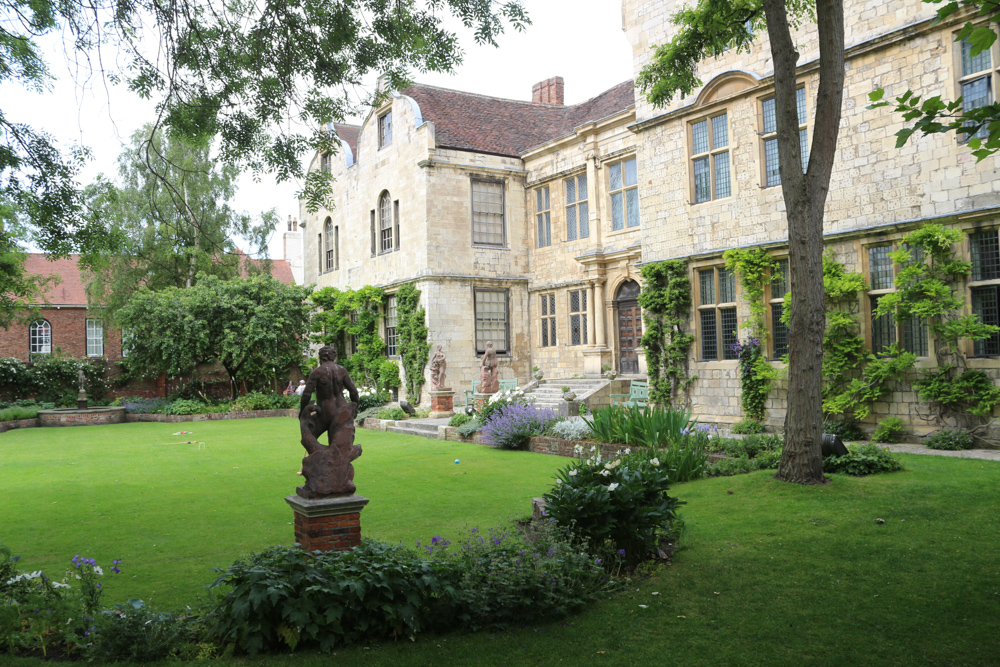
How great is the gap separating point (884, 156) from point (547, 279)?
39.6 feet

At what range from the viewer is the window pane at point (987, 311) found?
10820 millimetres

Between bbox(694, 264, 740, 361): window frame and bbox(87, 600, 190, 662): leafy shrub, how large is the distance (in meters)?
12.1

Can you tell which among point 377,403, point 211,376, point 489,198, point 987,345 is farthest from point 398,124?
point 987,345

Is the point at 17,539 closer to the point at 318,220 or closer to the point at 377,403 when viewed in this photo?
the point at 377,403

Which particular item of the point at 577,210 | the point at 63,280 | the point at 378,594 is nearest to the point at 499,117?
the point at 577,210

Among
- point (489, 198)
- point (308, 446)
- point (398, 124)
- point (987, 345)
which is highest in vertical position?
point (398, 124)

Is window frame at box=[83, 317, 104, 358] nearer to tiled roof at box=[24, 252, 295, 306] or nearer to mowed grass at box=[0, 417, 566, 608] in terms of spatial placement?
tiled roof at box=[24, 252, 295, 306]

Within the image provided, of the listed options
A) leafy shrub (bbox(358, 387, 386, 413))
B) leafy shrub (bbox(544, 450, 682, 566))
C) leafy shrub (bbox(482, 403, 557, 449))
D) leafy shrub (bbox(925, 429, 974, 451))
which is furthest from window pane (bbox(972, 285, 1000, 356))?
leafy shrub (bbox(358, 387, 386, 413))

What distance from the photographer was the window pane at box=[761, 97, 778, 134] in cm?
1387

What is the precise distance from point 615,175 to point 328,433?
1643 cm

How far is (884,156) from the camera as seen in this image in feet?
39.5

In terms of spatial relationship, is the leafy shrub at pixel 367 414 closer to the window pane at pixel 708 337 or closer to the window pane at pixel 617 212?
the window pane at pixel 617 212

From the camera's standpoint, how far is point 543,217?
23.4 metres

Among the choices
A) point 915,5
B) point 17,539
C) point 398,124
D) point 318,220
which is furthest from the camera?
point 318,220
